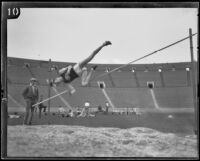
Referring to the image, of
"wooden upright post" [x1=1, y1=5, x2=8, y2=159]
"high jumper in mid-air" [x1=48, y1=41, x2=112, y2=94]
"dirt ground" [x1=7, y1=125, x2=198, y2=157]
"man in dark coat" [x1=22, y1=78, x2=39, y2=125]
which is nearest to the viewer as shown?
"wooden upright post" [x1=1, y1=5, x2=8, y2=159]

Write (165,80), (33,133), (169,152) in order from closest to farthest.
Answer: (169,152) < (33,133) < (165,80)

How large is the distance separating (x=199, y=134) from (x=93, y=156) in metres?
2.32

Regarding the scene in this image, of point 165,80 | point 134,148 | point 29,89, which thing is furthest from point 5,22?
point 165,80

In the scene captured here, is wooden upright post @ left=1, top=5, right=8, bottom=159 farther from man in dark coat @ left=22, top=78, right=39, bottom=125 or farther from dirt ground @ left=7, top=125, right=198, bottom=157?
man in dark coat @ left=22, top=78, right=39, bottom=125

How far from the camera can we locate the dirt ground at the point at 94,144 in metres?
6.17

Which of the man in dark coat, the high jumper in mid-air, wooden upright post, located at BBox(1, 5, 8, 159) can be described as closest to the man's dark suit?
the man in dark coat

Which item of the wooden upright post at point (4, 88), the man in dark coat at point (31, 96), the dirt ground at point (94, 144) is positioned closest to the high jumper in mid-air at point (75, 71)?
the man in dark coat at point (31, 96)

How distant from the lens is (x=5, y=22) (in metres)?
6.07

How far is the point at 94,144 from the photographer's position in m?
6.66

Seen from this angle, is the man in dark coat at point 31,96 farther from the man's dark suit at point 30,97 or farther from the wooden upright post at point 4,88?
the wooden upright post at point 4,88

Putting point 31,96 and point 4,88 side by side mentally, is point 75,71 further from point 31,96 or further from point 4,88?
point 4,88

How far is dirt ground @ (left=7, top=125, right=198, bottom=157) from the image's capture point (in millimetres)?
6168

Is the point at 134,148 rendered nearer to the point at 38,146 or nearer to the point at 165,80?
the point at 38,146

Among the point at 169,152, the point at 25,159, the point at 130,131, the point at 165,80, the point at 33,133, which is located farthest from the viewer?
the point at 165,80
